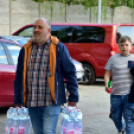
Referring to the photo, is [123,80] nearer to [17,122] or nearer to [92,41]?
[17,122]

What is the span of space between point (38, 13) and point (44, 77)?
745 inches

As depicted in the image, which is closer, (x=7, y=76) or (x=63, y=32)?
(x=7, y=76)

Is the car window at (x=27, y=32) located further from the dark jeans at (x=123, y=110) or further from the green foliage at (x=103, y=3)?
the green foliage at (x=103, y=3)

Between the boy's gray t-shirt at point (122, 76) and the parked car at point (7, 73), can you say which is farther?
the parked car at point (7, 73)

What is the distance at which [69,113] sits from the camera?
3777 mm

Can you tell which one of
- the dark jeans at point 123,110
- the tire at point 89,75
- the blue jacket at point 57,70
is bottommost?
the tire at point 89,75

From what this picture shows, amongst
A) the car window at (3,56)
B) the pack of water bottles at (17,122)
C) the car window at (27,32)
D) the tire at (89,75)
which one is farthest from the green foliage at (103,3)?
the pack of water bottles at (17,122)

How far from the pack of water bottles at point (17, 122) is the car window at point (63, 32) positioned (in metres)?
8.37

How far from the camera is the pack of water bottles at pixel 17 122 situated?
395 cm

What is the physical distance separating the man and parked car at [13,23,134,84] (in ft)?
26.4

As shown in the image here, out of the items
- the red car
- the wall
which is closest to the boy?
the red car

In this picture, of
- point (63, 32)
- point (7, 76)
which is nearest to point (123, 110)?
point (7, 76)

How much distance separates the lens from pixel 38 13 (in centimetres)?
2225

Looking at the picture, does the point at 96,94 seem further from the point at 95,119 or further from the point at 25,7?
the point at 25,7
